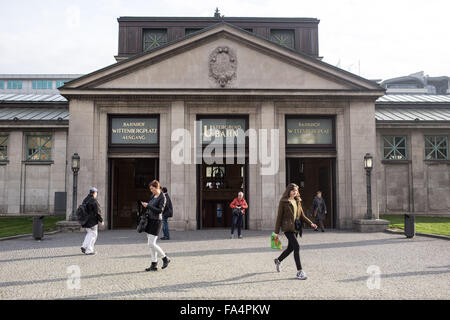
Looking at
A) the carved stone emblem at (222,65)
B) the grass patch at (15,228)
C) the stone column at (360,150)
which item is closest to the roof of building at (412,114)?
the stone column at (360,150)

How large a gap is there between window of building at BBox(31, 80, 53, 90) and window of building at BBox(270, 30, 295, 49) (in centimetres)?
7425

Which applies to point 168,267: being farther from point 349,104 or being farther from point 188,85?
point 349,104

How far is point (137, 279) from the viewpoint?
8.07 metres

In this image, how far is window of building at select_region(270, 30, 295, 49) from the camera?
28.2 metres

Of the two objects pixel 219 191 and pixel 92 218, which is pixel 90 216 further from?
pixel 219 191

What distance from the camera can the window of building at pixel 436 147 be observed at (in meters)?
27.5

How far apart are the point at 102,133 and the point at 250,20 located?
1458 cm

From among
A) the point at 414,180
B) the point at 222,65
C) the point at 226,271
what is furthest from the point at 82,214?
the point at 414,180

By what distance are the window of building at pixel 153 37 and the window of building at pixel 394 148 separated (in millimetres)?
17715

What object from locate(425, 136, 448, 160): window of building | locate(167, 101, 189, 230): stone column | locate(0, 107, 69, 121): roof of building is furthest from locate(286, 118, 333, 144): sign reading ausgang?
locate(0, 107, 69, 121): roof of building

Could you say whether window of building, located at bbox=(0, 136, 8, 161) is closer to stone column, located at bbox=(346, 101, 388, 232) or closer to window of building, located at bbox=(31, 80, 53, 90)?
stone column, located at bbox=(346, 101, 388, 232)

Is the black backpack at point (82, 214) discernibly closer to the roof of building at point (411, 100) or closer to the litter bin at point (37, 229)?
the litter bin at point (37, 229)

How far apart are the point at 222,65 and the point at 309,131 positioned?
5.99 meters

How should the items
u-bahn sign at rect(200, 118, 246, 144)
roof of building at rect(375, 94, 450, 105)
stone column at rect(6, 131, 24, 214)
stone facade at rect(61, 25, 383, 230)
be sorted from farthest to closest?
roof of building at rect(375, 94, 450, 105) < stone column at rect(6, 131, 24, 214) < u-bahn sign at rect(200, 118, 246, 144) < stone facade at rect(61, 25, 383, 230)
